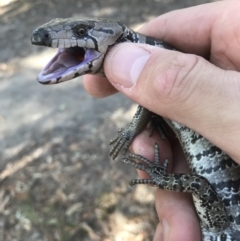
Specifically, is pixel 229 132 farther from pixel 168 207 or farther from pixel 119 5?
pixel 119 5

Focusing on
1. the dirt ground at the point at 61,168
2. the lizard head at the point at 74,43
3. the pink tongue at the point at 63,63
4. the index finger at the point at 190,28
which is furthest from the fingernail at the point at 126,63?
the dirt ground at the point at 61,168

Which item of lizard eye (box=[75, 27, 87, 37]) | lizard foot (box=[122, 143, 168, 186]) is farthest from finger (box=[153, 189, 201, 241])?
lizard eye (box=[75, 27, 87, 37])

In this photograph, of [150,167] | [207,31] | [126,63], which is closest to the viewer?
[126,63]

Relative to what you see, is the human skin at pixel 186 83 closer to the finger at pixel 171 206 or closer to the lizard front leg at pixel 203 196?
the finger at pixel 171 206

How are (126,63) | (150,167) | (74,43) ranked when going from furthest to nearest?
(150,167) < (74,43) < (126,63)

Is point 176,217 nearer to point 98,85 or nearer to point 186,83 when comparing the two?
point 186,83

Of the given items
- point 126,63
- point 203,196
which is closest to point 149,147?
point 203,196
